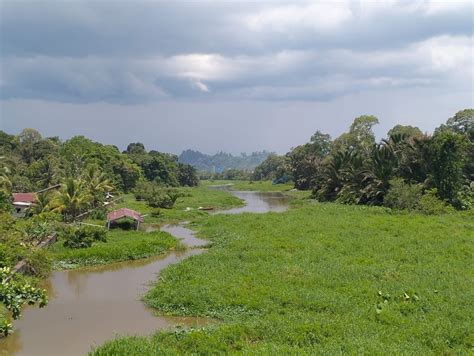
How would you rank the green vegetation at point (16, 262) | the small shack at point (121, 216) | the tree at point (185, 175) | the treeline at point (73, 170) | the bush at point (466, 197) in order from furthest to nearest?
the tree at point (185, 175) → the bush at point (466, 197) → the treeline at point (73, 170) → the small shack at point (121, 216) → the green vegetation at point (16, 262)

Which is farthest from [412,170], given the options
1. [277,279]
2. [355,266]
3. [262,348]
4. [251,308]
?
[262,348]

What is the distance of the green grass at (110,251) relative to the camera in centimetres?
1934

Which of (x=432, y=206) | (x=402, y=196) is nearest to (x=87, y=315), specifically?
(x=432, y=206)

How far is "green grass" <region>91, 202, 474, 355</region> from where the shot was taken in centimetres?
978

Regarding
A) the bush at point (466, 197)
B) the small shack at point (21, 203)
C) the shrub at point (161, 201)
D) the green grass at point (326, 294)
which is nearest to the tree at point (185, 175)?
the shrub at point (161, 201)

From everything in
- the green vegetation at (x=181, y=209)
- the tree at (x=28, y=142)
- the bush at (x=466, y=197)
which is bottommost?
the green vegetation at (x=181, y=209)

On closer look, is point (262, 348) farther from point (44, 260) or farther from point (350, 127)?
point (350, 127)

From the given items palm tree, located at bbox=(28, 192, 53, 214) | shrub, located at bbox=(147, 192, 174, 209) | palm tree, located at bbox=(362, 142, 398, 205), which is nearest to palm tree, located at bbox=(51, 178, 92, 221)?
palm tree, located at bbox=(28, 192, 53, 214)

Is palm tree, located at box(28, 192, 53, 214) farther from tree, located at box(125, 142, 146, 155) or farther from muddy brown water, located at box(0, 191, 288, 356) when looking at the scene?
tree, located at box(125, 142, 146, 155)

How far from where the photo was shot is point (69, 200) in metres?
28.0

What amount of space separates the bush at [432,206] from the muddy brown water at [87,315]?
61.6 feet

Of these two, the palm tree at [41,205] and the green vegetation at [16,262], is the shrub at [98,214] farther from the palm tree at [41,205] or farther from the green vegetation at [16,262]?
the green vegetation at [16,262]

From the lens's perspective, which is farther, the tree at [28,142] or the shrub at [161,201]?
the tree at [28,142]

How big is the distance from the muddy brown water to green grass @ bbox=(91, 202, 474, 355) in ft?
2.60
